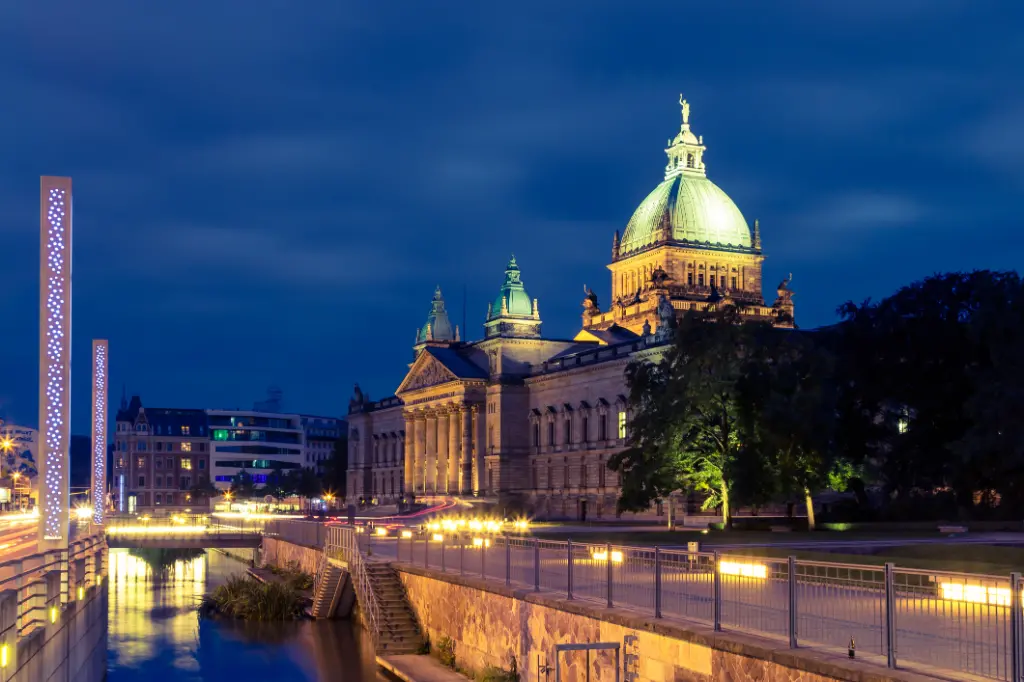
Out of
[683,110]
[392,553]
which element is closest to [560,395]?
[683,110]

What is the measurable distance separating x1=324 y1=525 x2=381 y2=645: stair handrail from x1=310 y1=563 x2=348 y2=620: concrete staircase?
2.68ft

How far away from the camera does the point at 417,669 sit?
129 feet

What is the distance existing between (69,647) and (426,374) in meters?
145

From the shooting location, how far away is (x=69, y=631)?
1189 inches

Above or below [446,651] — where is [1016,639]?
above

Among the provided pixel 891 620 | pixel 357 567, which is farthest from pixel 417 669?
pixel 891 620

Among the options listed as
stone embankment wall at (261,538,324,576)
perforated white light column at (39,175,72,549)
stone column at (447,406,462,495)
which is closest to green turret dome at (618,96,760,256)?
stone column at (447,406,462,495)

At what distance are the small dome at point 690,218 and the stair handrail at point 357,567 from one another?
109 meters

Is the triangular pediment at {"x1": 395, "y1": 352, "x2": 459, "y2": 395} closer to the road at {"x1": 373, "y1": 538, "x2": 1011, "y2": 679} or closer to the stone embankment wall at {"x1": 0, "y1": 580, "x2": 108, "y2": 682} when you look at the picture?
the stone embankment wall at {"x1": 0, "y1": 580, "x2": 108, "y2": 682}

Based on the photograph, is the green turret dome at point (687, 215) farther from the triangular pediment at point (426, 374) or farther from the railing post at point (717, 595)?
the railing post at point (717, 595)

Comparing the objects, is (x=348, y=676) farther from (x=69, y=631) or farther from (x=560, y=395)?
(x=560, y=395)

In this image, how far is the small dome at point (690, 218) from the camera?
162m

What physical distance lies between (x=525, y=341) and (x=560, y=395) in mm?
16227

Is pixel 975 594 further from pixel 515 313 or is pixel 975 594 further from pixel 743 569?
pixel 515 313
